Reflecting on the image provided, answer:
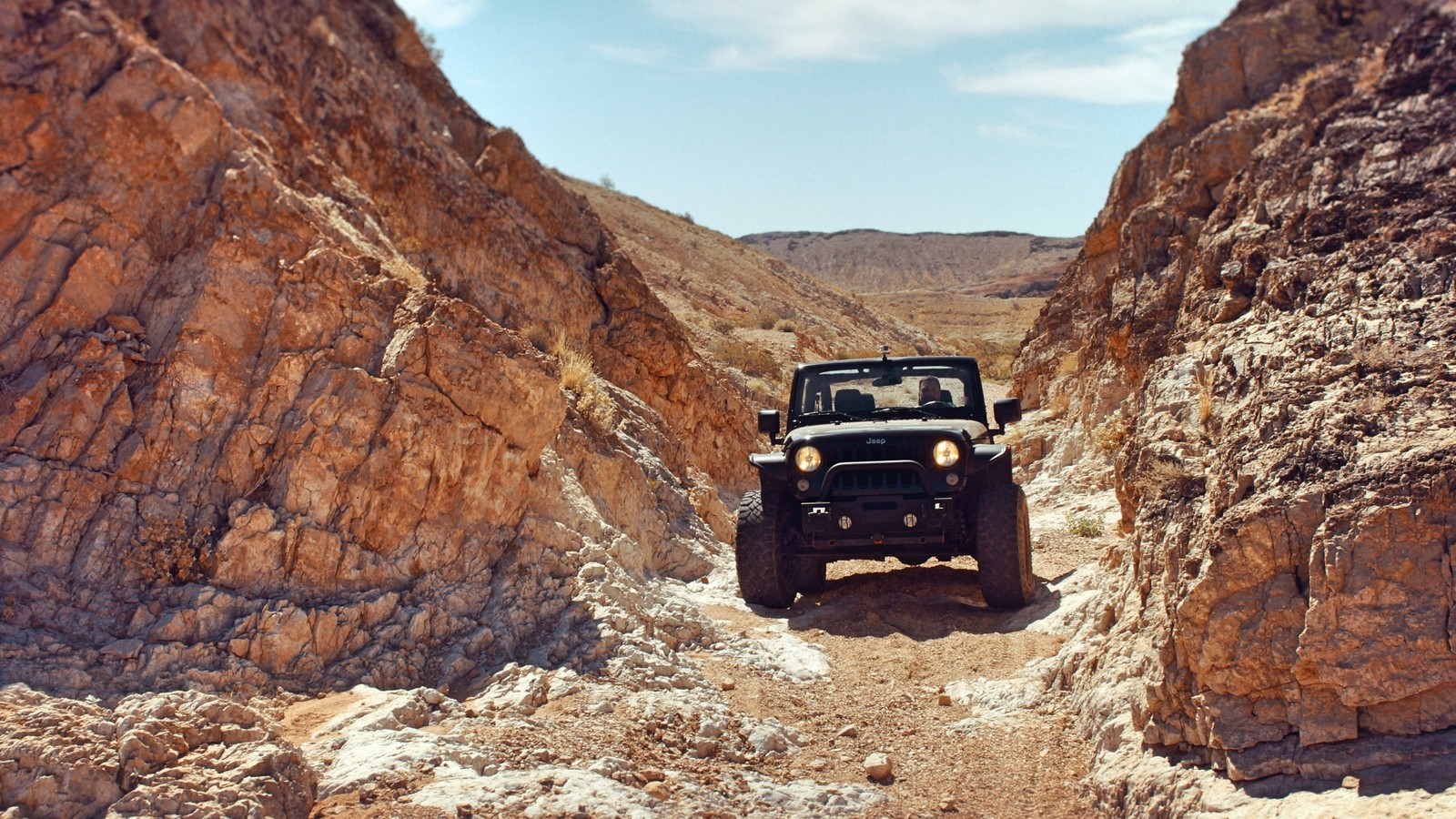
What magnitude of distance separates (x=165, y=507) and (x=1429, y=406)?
6240 mm

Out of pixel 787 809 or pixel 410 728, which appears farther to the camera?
pixel 410 728

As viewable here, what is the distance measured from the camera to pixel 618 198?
53.2m

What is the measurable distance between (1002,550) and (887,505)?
0.89 meters

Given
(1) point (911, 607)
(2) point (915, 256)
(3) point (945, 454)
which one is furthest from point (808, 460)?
(2) point (915, 256)

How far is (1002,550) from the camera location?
25.3 ft

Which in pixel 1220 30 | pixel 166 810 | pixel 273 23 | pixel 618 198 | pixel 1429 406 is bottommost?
pixel 166 810

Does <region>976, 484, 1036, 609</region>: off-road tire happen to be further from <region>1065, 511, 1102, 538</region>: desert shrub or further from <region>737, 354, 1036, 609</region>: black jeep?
<region>1065, 511, 1102, 538</region>: desert shrub

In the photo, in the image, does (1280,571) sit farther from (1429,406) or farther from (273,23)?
(273,23)

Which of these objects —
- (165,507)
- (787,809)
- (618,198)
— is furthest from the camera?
(618,198)

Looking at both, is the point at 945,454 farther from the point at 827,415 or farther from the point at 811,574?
the point at 811,574

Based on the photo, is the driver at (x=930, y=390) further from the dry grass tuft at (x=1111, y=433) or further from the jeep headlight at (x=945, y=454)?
the dry grass tuft at (x=1111, y=433)

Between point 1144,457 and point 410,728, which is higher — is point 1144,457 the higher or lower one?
the higher one

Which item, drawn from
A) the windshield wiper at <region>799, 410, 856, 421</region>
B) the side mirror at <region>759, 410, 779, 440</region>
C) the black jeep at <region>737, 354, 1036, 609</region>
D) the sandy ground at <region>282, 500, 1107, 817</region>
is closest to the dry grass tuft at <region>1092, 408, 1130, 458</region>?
the black jeep at <region>737, 354, 1036, 609</region>

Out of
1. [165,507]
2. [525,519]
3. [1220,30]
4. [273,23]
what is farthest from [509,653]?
[1220,30]
